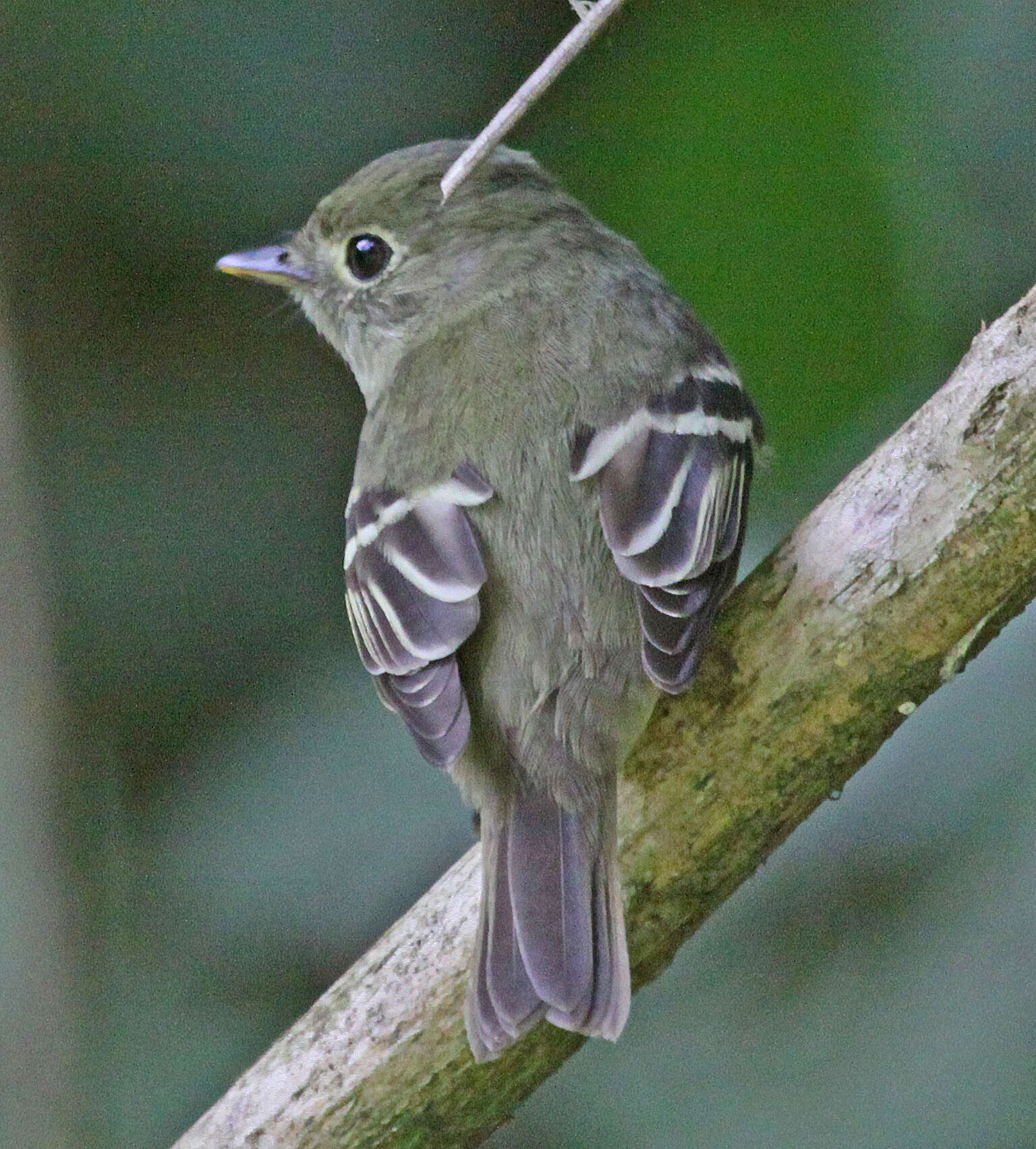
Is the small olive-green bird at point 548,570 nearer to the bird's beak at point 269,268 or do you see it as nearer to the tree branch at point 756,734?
the tree branch at point 756,734

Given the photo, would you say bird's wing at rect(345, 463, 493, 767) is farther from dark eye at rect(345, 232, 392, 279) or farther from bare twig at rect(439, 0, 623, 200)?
dark eye at rect(345, 232, 392, 279)

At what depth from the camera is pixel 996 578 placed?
84.8 inches

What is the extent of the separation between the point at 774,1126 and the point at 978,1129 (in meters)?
0.36

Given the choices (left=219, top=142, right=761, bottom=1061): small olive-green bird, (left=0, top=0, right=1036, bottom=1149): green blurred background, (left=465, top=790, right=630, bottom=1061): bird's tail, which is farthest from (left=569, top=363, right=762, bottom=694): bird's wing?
(left=0, top=0, right=1036, bottom=1149): green blurred background

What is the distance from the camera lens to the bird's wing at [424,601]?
230 cm

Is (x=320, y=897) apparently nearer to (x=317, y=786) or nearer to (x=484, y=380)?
(x=317, y=786)

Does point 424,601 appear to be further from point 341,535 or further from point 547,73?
point 341,535

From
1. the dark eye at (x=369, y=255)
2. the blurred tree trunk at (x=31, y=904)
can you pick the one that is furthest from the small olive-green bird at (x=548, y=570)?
the blurred tree trunk at (x=31, y=904)

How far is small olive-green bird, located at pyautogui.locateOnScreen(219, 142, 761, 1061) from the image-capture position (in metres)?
2.23

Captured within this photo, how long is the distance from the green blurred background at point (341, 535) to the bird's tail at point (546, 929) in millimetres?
913

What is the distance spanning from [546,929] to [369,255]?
1418mm

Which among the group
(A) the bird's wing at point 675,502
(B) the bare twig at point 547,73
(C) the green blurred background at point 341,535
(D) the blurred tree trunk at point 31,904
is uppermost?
(B) the bare twig at point 547,73

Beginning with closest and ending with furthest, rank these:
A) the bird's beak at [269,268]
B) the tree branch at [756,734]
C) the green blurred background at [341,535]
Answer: the tree branch at [756,734] < the green blurred background at [341,535] < the bird's beak at [269,268]

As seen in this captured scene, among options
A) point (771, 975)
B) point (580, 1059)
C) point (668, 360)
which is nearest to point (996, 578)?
point (668, 360)
